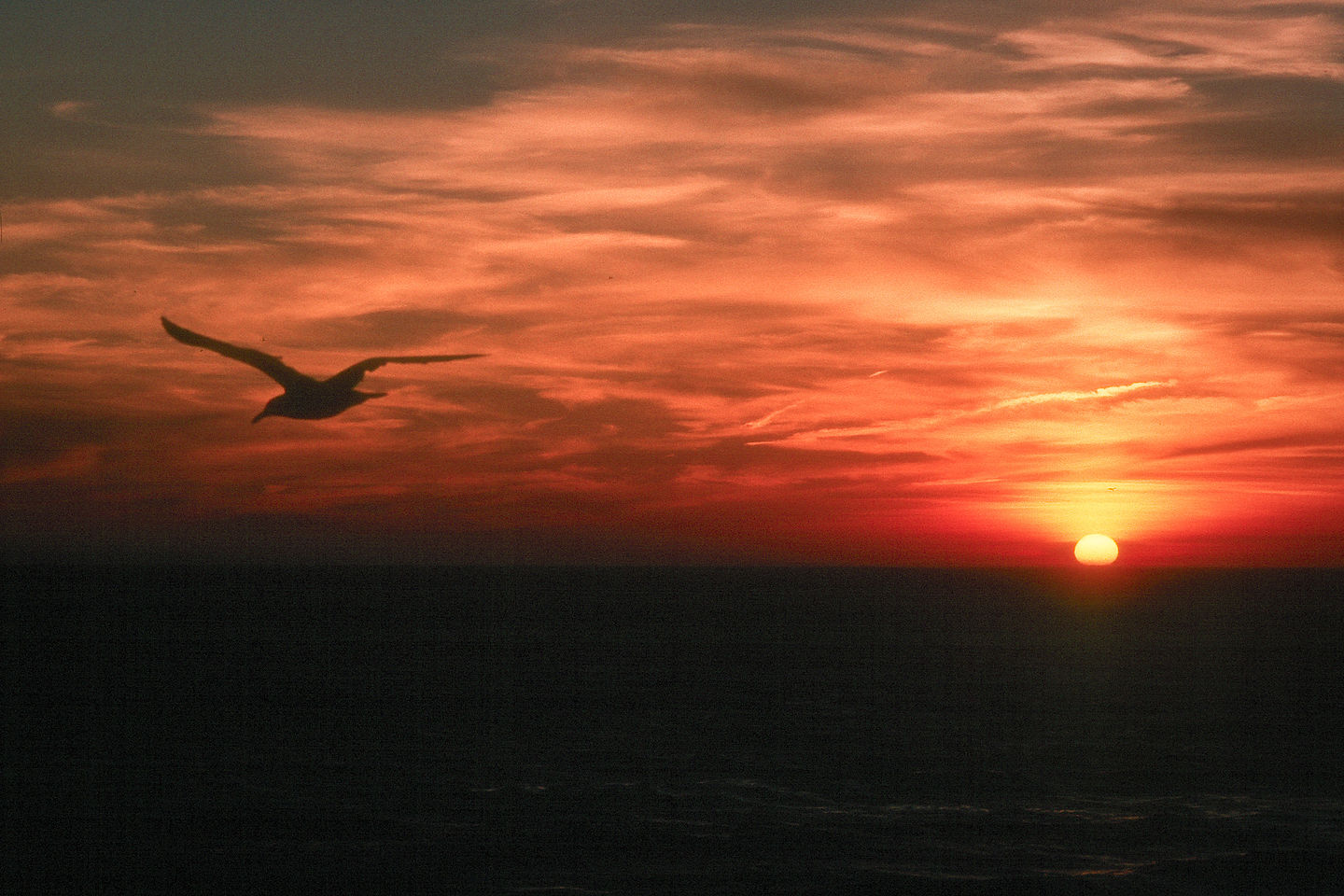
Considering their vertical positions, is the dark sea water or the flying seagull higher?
the flying seagull

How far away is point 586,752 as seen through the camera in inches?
1619

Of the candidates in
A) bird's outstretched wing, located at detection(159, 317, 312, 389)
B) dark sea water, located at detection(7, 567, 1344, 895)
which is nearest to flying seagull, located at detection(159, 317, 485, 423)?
bird's outstretched wing, located at detection(159, 317, 312, 389)

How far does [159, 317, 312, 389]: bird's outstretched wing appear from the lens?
21125mm

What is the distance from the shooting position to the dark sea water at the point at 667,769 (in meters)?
26.9

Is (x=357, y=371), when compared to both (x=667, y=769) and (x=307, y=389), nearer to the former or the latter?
(x=307, y=389)

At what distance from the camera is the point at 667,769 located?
124 feet

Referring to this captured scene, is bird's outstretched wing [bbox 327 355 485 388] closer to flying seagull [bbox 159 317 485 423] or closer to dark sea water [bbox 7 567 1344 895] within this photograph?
flying seagull [bbox 159 317 485 423]

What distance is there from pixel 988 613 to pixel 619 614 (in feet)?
137

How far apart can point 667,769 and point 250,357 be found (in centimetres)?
Result: 2109

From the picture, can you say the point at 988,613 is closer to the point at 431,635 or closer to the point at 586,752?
the point at 431,635

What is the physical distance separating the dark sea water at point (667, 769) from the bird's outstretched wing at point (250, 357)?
1124 cm

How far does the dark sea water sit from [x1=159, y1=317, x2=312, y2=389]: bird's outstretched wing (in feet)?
36.9

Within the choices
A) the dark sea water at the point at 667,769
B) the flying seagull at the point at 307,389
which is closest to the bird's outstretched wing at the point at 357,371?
the flying seagull at the point at 307,389

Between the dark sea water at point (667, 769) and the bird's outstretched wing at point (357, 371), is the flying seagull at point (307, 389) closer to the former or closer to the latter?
the bird's outstretched wing at point (357, 371)
